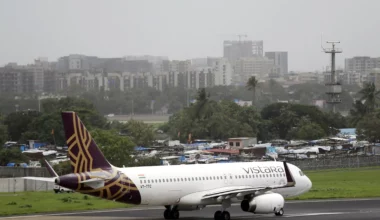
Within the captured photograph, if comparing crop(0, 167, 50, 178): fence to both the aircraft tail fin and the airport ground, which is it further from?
the aircraft tail fin

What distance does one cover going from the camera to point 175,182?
5419 cm

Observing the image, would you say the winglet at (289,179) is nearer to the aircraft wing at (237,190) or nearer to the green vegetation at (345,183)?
the aircraft wing at (237,190)

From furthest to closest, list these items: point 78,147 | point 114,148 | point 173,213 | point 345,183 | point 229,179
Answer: point 114,148
point 345,183
point 229,179
point 173,213
point 78,147

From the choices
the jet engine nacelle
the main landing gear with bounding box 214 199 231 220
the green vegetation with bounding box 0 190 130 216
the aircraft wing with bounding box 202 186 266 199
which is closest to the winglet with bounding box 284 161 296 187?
the jet engine nacelle

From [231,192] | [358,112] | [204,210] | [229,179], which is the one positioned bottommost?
[204,210]

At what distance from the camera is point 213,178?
2199 inches

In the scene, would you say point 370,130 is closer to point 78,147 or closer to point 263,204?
point 263,204

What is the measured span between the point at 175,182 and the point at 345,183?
110 feet

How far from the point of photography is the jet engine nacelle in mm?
53875

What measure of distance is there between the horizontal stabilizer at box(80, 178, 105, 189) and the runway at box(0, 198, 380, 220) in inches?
209

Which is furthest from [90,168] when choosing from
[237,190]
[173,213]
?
[237,190]

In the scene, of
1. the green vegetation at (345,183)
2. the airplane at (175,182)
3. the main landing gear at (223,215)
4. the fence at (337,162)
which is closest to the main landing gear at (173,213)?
the airplane at (175,182)

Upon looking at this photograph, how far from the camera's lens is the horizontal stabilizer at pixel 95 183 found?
51.3m

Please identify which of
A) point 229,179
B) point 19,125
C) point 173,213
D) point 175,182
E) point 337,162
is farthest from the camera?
point 19,125
